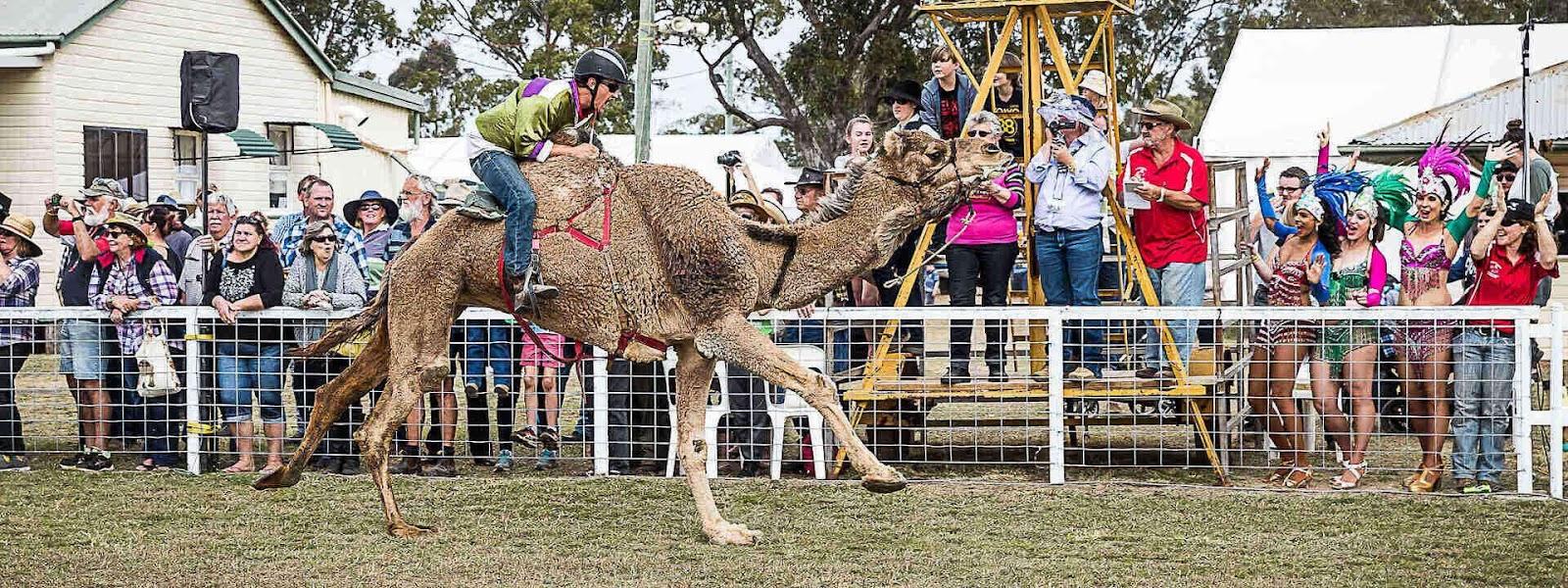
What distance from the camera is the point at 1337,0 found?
56.4 meters

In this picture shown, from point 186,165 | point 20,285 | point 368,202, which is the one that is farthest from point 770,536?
point 186,165

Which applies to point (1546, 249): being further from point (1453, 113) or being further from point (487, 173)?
point (1453, 113)

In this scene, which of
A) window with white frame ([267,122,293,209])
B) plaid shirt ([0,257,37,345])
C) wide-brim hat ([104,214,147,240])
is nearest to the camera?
wide-brim hat ([104,214,147,240])

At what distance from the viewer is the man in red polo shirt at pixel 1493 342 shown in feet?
34.1

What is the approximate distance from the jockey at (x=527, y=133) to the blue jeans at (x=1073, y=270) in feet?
12.6

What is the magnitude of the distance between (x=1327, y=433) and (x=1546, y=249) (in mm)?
1756

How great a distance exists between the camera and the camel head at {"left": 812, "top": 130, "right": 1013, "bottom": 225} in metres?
8.47

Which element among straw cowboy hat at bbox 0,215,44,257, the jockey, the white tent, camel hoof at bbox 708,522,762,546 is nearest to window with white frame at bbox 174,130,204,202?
the white tent

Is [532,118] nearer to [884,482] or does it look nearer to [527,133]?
[527,133]

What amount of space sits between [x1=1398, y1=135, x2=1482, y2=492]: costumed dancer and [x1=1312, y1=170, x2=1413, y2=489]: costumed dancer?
7.5 inches

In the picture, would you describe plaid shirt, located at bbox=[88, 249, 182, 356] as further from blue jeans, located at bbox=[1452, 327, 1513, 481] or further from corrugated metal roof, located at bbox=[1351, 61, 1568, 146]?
corrugated metal roof, located at bbox=[1351, 61, 1568, 146]

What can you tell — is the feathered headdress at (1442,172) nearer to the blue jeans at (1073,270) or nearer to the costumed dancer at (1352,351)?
the costumed dancer at (1352,351)

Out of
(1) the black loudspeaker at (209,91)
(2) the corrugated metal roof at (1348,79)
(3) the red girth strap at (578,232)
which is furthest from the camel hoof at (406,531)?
(2) the corrugated metal roof at (1348,79)

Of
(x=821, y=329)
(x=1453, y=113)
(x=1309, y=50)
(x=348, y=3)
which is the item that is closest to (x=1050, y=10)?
(x=821, y=329)
